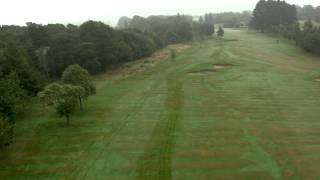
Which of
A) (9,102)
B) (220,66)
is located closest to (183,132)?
(9,102)

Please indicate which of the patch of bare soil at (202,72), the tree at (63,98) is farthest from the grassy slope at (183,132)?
the patch of bare soil at (202,72)

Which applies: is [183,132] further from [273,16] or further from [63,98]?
[273,16]

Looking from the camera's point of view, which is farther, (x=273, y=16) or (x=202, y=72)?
(x=273, y=16)

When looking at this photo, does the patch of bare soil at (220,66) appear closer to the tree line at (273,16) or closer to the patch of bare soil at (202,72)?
the patch of bare soil at (202,72)

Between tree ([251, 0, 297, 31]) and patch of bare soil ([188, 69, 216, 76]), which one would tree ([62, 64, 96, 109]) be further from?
tree ([251, 0, 297, 31])

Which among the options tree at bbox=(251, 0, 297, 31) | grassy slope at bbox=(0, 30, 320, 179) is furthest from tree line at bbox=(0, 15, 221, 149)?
tree at bbox=(251, 0, 297, 31)

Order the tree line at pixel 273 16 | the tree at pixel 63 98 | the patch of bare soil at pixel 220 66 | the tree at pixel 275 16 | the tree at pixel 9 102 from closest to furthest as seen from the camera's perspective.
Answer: the tree at pixel 9 102 < the tree at pixel 63 98 < the patch of bare soil at pixel 220 66 < the tree line at pixel 273 16 < the tree at pixel 275 16

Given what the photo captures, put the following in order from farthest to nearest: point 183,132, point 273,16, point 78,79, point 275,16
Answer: point 273,16 < point 275,16 < point 78,79 < point 183,132
